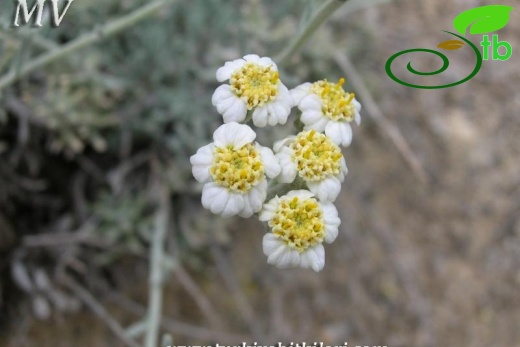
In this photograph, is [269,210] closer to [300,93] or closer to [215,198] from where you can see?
[215,198]

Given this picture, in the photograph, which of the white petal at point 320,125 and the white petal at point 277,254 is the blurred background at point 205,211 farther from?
the white petal at point 277,254

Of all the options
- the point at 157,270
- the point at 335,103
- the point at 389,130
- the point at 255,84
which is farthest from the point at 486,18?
the point at 157,270

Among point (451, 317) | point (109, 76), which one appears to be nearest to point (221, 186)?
point (109, 76)

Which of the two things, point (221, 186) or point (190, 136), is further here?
point (190, 136)

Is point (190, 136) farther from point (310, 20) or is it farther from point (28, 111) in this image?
point (310, 20)

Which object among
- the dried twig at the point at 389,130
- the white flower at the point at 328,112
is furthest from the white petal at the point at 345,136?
the dried twig at the point at 389,130

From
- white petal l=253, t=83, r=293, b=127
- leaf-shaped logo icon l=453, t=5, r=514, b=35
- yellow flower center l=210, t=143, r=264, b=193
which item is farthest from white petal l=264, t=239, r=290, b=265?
leaf-shaped logo icon l=453, t=5, r=514, b=35
